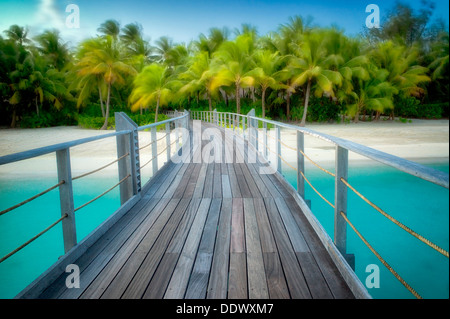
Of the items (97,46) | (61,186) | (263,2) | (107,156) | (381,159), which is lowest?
(107,156)

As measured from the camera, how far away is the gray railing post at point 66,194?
85.7 inches

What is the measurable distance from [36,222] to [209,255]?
7.63 meters

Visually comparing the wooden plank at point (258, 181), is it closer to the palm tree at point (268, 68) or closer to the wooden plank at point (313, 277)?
the wooden plank at point (313, 277)

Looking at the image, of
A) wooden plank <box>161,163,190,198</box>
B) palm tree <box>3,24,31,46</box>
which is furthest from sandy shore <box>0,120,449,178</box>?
palm tree <box>3,24,31,46</box>

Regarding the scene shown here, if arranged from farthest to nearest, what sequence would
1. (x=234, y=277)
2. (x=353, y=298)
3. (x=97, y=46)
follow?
(x=97, y=46) < (x=234, y=277) < (x=353, y=298)

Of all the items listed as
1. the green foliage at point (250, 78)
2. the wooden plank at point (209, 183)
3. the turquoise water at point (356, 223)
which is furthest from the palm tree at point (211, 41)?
the wooden plank at point (209, 183)

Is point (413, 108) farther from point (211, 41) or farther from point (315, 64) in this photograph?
point (211, 41)

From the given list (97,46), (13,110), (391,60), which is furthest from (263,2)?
(13,110)

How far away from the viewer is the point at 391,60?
986 inches

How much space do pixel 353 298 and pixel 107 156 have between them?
1169cm

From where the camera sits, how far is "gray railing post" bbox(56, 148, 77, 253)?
2178 mm

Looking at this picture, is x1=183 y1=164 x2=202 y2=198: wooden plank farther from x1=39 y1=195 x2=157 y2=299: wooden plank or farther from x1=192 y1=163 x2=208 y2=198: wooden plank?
x1=39 y1=195 x2=157 y2=299: wooden plank

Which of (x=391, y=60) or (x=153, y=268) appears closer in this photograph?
(x=153, y=268)
